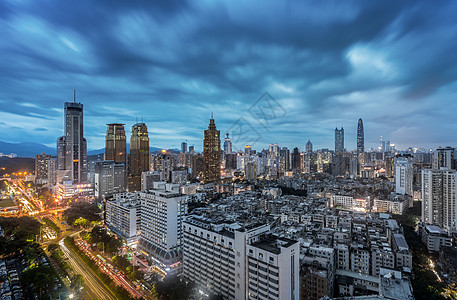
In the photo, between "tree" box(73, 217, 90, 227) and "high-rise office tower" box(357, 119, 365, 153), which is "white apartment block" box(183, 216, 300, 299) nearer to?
"tree" box(73, 217, 90, 227)

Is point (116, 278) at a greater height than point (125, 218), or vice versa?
point (125, 218)

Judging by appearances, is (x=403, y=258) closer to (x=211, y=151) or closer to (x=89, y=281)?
(x=89, y=281)

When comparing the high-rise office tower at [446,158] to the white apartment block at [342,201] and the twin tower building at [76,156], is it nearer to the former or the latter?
the white apartment block at [342,201]

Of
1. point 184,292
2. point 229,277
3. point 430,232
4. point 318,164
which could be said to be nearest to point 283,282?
point 229,277

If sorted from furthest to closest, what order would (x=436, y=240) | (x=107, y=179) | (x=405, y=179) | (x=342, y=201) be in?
(x=107, y=179)
(x=405, y=179)
(x=342, y=201)
(x=436, y=240)

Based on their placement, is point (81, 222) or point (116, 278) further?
point (81, 222)

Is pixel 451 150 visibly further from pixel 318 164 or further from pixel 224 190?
pixel 318 164

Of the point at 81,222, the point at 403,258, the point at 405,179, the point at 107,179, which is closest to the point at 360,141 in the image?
the point at 405,179
